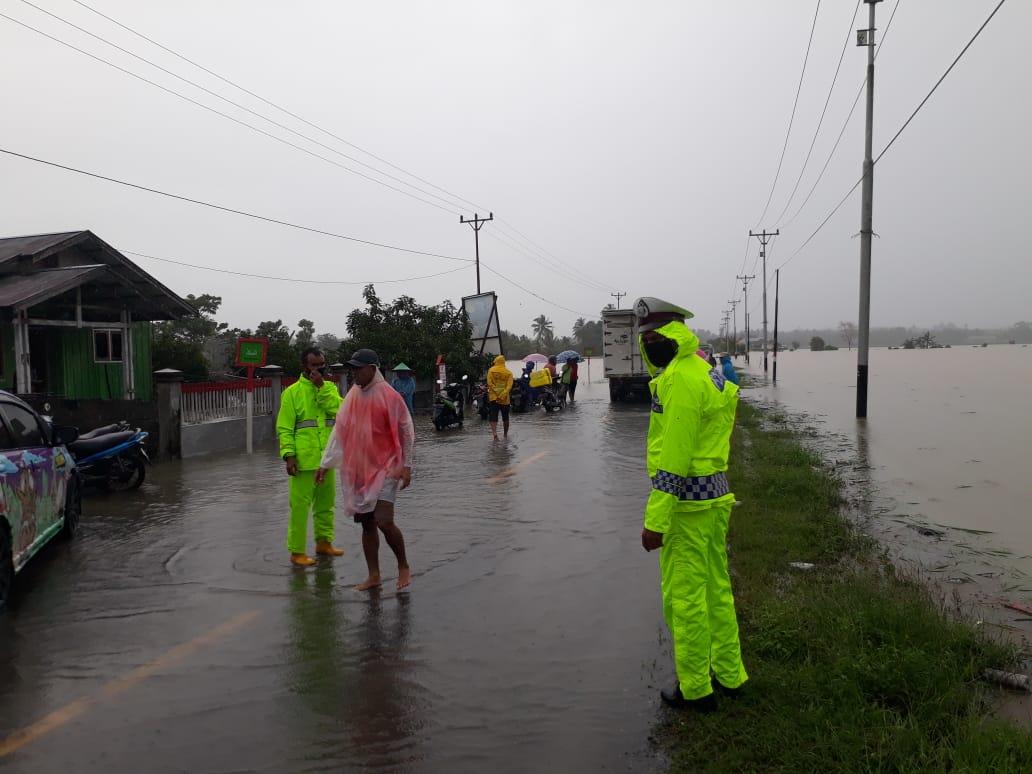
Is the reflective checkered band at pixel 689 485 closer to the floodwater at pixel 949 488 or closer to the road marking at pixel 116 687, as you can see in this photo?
the floodwater at pixel 949 488

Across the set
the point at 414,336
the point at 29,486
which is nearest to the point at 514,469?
the point at 29,486

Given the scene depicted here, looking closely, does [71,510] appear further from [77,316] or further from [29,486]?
[77,316]

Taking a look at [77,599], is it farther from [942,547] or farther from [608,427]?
[608,427]

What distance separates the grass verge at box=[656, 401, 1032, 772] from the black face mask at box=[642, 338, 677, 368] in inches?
65.5

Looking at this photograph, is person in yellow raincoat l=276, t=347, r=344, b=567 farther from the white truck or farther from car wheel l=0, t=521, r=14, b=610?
the white truck

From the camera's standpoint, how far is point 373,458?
5.68 metres

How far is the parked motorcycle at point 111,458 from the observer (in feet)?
31.8

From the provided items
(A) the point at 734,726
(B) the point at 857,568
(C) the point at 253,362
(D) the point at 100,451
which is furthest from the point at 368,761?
(C) the point at 253,362

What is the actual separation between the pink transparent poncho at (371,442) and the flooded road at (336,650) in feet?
2.53

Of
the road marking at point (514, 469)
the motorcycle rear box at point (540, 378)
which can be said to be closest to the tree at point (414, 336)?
the motorcycle rear box at point (540, 378)

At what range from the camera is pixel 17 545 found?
534 centimetres

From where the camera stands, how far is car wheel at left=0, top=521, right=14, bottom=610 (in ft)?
16.7

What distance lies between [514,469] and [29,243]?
36.6 ft

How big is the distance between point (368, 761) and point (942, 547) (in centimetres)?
641
